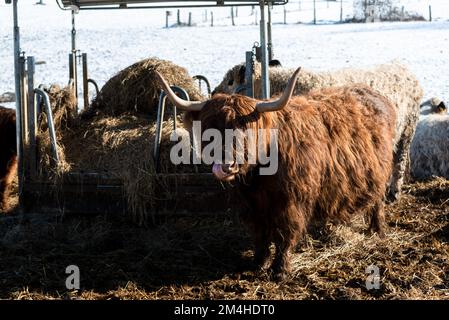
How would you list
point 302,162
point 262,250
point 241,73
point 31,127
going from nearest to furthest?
point 302,162 < point 262,250 < point 31,127 < point 241,73

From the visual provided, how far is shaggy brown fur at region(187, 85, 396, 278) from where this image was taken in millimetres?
4855

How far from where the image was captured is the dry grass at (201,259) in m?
4.79

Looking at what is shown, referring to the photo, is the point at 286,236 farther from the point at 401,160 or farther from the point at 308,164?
the point at 401,160

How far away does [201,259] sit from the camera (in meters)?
5.49

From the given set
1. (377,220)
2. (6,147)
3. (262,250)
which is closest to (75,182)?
(6,147)

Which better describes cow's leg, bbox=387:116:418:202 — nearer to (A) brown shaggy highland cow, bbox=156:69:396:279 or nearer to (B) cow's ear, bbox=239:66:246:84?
(A) brown shaggy highland cow, bbox=156:69:396:279

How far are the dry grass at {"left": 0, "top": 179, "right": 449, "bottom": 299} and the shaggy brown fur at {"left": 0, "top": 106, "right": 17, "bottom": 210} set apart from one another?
0.61m

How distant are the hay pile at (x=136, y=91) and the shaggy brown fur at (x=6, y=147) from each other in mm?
843

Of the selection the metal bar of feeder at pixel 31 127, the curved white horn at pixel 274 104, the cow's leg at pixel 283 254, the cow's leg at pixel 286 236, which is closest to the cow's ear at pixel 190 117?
the curved white horn at pixel 274 104

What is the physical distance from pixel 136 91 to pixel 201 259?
2.59 meters

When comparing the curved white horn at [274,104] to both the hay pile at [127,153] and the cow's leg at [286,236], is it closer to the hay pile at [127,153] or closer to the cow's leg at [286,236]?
the cow's leg at [286,236]

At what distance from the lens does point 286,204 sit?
4.96 m
